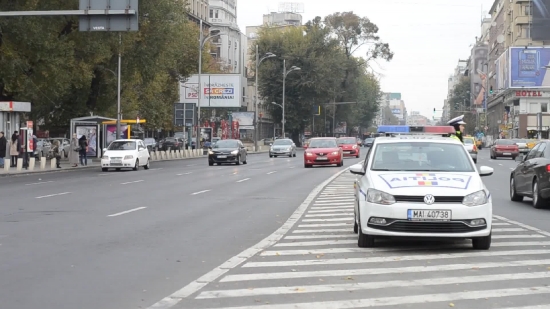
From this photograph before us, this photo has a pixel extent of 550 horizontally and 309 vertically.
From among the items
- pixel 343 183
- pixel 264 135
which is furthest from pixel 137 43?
pixel 264 135

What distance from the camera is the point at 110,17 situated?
27.3 m

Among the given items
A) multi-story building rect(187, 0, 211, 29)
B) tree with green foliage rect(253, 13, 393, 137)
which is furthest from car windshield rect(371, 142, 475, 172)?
multi-story building rect(187, 0, 211, 29)

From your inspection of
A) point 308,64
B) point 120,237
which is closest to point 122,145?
point 120,237

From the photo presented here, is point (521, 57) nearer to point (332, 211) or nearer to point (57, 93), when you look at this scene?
point (57, 93)

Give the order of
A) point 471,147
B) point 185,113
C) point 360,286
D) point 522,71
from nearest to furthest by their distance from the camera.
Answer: point 360,286, point 471,147, point 185,113, point 522,71

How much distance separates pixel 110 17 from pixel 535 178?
49.8ft

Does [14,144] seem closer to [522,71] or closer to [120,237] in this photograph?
[120,237]

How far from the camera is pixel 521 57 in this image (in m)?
89.8

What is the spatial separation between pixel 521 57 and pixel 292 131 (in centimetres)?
2837

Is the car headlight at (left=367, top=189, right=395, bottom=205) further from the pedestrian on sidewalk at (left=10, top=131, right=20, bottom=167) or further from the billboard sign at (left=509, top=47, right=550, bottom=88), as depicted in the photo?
the billboard sign at (left=509, top=47, right=550, bottom=88)

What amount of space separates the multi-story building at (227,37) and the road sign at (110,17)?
87.9 m

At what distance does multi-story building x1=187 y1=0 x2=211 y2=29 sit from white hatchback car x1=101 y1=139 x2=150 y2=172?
6214cm

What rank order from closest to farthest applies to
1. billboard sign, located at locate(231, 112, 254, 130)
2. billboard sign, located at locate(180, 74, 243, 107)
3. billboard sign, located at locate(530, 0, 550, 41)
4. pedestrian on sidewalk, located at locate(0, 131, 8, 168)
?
pedestrian on sidewalk, located at locate(0, 131, 8, 168), billboard sign, located at locate(180, 74, 243, 107), billboard sign, located at locate(231, 112, 254, 130), billboard sign, located at locate(530, 0, 550, 41)

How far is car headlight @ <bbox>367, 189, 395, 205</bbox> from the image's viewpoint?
412 inches
